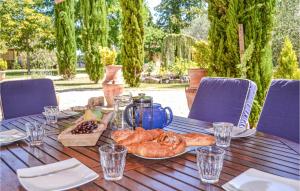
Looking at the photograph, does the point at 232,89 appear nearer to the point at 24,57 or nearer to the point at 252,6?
the point at 252,6

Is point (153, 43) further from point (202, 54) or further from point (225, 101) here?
point (225, 101)

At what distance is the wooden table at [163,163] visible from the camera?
939 mm

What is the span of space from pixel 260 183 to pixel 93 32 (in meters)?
10.3

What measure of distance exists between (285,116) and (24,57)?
16.8 meters

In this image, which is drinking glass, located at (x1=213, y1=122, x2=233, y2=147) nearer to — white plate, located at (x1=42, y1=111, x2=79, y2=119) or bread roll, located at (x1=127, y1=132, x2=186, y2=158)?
bread roll, located at (x1=127, y1=132, x2=186, y2=158)

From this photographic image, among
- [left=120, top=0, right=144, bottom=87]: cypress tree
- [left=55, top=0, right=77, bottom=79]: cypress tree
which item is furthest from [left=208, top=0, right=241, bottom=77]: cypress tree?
[left=55, top=0, right=77, bottom=79]: cypress tree

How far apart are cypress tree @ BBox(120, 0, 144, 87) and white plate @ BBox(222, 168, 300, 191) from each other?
25.9 ft

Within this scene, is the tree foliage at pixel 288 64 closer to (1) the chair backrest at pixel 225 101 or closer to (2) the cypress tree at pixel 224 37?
(2) the cypress tree at pixel 224 37

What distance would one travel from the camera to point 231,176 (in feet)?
3.26

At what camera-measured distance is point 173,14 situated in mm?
17781

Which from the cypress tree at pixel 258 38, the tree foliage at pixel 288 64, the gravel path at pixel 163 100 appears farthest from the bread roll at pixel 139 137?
the tree foliage at pixel 288 64

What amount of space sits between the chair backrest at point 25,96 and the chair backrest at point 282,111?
5.22 ft

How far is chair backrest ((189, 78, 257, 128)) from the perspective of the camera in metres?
1.89

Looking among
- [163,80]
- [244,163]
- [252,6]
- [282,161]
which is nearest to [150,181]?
[244,163]
